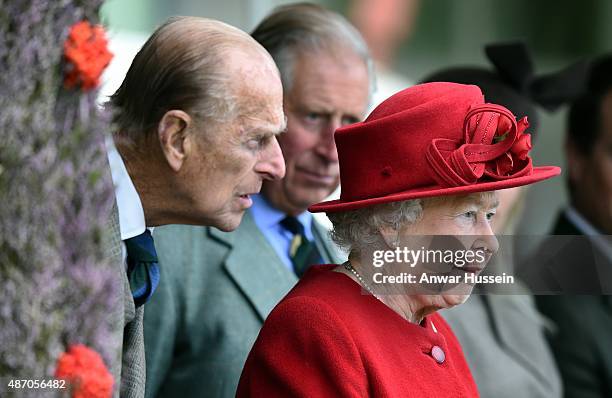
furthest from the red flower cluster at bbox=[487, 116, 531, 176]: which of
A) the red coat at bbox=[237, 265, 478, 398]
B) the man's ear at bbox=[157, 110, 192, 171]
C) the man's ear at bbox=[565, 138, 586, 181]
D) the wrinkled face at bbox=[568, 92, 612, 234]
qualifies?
the man's ear at bbox=[565, 138, 586, 181]

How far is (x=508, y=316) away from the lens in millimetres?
4367

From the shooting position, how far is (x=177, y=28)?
2773mm

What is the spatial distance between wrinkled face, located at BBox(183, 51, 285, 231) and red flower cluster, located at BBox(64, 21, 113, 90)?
0.59 meters

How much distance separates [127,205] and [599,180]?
117 inches

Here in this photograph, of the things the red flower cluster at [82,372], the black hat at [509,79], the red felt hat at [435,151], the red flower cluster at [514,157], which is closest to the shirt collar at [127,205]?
the red felt hat at [435,151]

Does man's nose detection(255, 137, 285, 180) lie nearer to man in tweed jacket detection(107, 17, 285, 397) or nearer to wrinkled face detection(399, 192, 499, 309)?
man in tweed jacket detection(107, 17, 285, 397)

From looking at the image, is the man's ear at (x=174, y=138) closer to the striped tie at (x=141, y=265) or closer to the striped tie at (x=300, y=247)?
the striped tie at (x=141, y=265)

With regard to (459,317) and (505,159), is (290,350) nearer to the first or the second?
(505,159)

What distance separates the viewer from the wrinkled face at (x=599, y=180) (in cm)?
507

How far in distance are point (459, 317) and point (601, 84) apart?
159cm

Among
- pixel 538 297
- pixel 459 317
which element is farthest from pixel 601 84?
pixel 459 317

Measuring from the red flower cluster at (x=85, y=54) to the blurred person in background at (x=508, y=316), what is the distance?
87.2 inches

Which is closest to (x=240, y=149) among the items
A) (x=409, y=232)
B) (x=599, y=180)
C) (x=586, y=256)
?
(x=409, y=232)

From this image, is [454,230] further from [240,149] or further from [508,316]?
[508,316]
